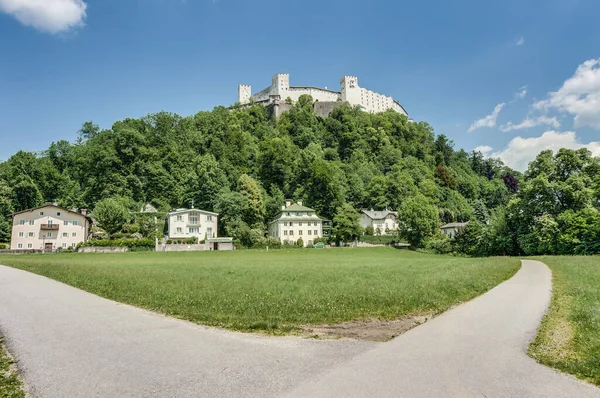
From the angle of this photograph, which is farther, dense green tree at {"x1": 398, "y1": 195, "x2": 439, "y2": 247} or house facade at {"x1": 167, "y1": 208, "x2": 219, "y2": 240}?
house facade at {"x1": 167, "y1": 208, "x2": 219, "y2": 240}

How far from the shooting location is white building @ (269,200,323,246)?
73812mm

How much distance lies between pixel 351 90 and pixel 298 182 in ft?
293

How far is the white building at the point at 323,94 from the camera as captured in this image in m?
160

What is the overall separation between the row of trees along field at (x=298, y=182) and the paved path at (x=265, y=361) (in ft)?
140

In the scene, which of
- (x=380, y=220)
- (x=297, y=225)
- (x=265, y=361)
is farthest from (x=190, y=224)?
(x=265, y=361)

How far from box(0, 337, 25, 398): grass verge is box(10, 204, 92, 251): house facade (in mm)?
64407

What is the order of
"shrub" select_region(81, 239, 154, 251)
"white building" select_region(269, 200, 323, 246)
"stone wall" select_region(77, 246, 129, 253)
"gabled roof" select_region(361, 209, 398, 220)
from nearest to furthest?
1. "stone wall" select_region(77, 246, 129, 253)
2. "shrub" select_region(81, 239, 154, 251)
3. "white building" select_region(269, 200, 323, 246)
4. "gabled roof" select_region(361, 209, 398, 220)

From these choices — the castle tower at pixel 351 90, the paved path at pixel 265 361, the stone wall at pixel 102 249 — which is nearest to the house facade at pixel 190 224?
the stone wall at pixel 102 249

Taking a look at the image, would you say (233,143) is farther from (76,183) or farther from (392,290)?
(392,290)

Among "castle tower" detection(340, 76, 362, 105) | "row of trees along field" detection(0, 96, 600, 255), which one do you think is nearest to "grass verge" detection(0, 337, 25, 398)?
"row of trees along field" detection(0, 96, 600, 255)

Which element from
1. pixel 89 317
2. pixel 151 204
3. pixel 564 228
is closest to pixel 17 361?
pixel 89 317

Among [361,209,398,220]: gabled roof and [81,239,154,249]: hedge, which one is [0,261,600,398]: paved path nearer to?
[81,239,154,249]: hedge

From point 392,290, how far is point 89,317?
10.6 metres

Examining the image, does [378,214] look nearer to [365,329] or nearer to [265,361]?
[365,329]
